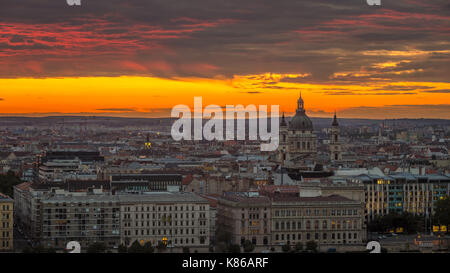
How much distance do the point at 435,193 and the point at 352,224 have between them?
11.2 m

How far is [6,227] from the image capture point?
4388 centimetres

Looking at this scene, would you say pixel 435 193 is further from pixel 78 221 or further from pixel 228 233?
pixel 78 221

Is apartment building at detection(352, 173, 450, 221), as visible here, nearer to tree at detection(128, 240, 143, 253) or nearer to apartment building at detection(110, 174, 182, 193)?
apartment building at detection(110, 174, 182, 193)

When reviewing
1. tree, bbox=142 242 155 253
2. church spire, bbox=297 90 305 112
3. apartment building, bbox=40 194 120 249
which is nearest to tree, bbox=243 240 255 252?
tree, bbox=142 242 155 253

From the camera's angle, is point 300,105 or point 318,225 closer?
point 318,225

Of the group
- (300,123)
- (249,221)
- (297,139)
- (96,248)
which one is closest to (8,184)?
(249,221)

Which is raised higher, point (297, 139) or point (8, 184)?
point (297, 139)

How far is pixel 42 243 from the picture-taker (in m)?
44.0

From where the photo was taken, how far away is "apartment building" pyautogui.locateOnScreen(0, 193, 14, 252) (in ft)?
142

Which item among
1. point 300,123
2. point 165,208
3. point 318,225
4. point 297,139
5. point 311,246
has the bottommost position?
point 311,246

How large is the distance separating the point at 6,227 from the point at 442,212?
21.0 meters

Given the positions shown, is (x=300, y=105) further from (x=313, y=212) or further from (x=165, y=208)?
(x=165, y=208)

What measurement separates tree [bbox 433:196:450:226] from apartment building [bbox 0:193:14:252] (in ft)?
67.6
